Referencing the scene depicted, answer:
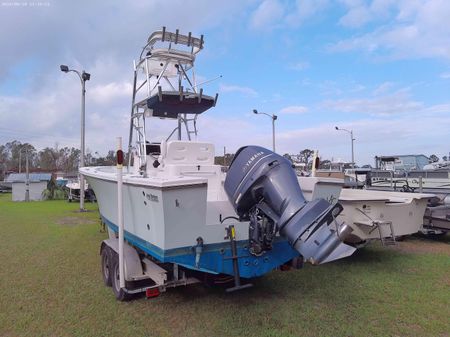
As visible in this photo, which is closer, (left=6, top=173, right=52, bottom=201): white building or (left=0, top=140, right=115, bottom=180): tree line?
(left=6, top=173, right=52, bottom=201): white building

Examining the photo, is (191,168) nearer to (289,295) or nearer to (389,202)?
(289,295)

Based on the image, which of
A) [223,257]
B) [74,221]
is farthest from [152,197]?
[74,221]

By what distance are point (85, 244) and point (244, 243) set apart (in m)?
5.42

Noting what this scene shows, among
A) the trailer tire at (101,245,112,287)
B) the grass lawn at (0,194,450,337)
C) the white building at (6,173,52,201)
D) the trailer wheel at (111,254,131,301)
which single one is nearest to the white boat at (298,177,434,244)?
the grass lawn at (0,194,450,337)

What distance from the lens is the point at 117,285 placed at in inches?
190

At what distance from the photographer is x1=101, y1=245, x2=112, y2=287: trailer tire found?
204 inches

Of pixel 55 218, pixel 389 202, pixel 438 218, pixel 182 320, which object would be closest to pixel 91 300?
pixel 182 320

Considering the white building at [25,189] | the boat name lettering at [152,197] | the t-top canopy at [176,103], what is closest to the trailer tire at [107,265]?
the boat name lettering at [152,197]

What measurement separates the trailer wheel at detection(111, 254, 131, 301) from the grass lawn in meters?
0.09

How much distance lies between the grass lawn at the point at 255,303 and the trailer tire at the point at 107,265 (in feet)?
0.39

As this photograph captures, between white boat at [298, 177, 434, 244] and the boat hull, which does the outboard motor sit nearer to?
the boat hull

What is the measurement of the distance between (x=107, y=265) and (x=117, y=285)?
588 millimetres

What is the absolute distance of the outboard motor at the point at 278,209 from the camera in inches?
124

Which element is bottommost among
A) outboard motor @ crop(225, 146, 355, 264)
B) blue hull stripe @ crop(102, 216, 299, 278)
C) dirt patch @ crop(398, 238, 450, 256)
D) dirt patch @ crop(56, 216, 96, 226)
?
dirt patch @ crop(56, 216, 96, 226)
